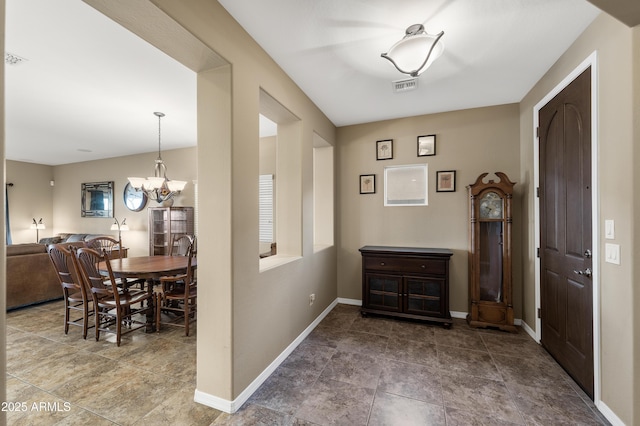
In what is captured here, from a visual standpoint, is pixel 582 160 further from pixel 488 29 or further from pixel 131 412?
pixel 131 412

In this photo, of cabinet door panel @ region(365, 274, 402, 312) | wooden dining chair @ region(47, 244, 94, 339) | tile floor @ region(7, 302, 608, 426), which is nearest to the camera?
tile floor @ region(7, 302, 608, 426)

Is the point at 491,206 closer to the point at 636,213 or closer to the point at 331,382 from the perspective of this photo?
the point at 636,213

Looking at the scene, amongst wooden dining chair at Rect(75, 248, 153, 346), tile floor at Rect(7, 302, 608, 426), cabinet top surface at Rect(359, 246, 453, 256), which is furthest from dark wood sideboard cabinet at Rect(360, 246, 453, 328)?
wooden dining chair at Rect(75, 248, 153, 346)

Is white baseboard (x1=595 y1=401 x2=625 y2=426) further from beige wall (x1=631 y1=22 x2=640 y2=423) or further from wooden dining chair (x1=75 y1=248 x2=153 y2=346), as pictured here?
wooden dining chair (x1=75 y1=248 x2=153 y2=346)

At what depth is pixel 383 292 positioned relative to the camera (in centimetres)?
346

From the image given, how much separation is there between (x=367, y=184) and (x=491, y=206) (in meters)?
1.54

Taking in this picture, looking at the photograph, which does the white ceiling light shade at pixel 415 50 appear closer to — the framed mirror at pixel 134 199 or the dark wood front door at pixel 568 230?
the dark wood front door at pixel 568 230

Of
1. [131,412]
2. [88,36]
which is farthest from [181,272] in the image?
[88,36]

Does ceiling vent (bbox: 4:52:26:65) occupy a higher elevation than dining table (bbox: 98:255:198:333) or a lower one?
higher

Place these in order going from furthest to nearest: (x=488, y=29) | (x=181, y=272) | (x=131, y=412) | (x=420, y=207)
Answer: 1. (x=420, y=207)
2. (x=181, y=272)
3. (x=488, y=29)
4. (x=131, y=412)

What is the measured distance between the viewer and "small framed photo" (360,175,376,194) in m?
3.88

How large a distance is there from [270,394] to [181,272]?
1873 mm

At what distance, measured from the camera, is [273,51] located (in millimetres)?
2291

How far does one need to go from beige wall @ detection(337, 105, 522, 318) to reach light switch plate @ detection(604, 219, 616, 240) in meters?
1.43
